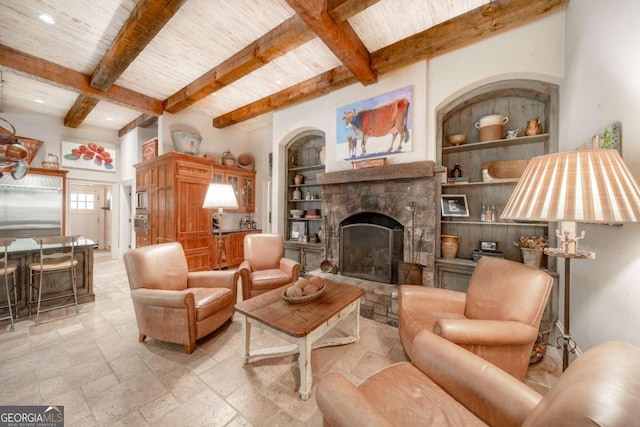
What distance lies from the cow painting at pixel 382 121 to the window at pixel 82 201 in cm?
783

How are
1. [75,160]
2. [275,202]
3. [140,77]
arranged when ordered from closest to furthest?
[140,77] → [275,202] → [75,160]

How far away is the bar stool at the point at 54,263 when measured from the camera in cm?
262

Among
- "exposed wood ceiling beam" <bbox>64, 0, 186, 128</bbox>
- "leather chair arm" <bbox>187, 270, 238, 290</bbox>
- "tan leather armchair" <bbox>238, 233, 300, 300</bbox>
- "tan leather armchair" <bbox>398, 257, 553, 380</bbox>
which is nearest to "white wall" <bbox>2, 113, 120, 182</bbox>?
"exposed wood ceiling beam" <bbox>64, 0, 186, 128</bbox>

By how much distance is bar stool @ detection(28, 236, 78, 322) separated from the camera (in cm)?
262

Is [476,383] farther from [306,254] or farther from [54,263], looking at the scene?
[54,263]

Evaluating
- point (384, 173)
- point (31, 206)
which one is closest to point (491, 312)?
point (384, 173)

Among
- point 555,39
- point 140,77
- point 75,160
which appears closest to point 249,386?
point 555,39

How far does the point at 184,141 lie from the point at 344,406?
191 inches

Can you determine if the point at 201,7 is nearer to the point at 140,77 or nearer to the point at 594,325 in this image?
the point at 140,77

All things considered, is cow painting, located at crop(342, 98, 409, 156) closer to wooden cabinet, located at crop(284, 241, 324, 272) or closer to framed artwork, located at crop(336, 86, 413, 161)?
framed artwork, located at crop(336, 86, 413, 161)

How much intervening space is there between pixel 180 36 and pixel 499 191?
4.22 metres

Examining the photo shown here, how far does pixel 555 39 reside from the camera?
2.30m

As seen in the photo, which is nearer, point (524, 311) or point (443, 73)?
point (524, 311)

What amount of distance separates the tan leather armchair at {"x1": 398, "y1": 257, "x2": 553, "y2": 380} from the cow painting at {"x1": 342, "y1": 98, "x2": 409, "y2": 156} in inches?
74.5
